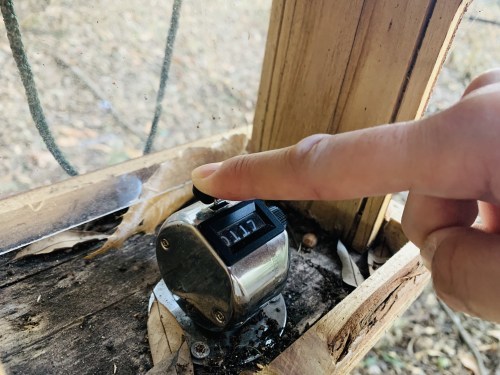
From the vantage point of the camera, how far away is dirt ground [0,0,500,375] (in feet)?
2.50

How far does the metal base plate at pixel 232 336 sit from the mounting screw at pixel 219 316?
70 millimetres

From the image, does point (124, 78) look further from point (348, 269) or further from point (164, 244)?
point (348, 269)

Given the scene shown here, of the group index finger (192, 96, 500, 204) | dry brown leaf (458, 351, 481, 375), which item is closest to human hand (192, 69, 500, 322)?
index finger (192, 96, 500, 204)

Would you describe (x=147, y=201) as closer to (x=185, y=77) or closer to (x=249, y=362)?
(x=185, y=77)

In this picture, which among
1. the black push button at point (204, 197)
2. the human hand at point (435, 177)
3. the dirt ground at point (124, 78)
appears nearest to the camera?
the human hand at point (435, 177)

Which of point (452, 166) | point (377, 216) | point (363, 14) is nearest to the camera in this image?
point (452, 166)

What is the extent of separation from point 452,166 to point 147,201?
68 cm

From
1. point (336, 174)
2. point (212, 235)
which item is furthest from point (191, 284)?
point (336, 174)

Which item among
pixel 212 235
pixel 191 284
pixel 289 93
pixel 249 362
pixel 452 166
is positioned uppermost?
pixel 452 166

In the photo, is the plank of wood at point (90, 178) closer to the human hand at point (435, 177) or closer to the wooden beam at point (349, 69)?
the wooden beam at point (349, 69)

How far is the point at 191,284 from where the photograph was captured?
682 millimetres

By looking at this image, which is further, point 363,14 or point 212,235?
point 363,14

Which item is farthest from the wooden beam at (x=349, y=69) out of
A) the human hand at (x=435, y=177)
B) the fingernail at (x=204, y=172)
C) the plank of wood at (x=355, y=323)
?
the fingernail at (x=204, y=172)

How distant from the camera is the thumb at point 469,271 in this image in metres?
0.45
